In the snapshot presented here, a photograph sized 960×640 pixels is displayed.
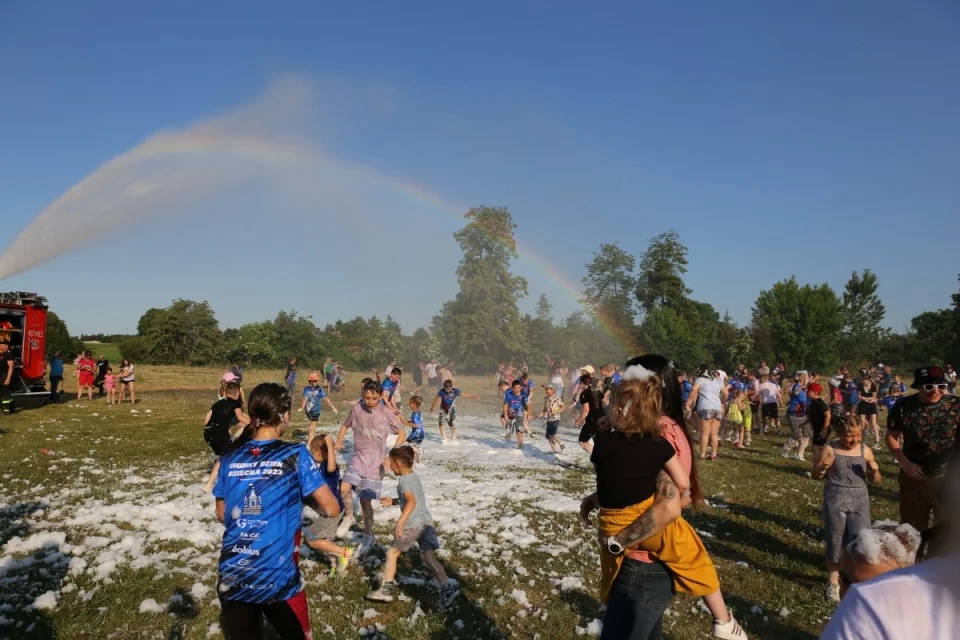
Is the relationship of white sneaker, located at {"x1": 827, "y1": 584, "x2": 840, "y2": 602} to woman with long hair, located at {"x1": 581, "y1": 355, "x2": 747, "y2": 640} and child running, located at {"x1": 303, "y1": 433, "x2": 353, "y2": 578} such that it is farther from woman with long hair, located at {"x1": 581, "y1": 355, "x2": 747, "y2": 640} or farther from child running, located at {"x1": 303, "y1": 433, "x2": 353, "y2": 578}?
child running, located at {"x1": 303, "y1": 433, "x2": 353, "y2": 578}

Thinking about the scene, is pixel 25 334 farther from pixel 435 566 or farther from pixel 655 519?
pixel 655 519

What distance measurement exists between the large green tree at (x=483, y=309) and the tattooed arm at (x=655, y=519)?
54108 mm

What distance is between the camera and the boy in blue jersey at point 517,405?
16.5 m

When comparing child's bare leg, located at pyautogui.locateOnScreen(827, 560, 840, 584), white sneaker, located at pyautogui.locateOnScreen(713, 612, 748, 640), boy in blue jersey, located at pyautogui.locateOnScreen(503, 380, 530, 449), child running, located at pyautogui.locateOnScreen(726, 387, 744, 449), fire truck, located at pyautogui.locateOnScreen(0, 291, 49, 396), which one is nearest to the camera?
white sneaker, located at pyautogui.locateOnScreen(713, 612, 748, 640)

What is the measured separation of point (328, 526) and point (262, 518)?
3605 millimetres

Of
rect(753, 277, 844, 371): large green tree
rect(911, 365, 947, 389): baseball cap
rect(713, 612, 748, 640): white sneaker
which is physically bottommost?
rect(713, 612, 748, 640): white sneaker

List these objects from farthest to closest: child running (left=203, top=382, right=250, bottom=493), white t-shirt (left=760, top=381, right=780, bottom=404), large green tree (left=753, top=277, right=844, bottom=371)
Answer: large green tree (left=753, top=277, right=844, bottom=371) → white t-shirt (left=760, top=381, right=780, bottom=404) → child running (left=203, top=382, right=250, bottom=493)

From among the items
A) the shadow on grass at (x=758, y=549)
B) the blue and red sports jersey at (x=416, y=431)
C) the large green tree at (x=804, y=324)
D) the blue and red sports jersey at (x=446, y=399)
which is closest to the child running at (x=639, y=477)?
the shadow on grass at (x=758, y=549)

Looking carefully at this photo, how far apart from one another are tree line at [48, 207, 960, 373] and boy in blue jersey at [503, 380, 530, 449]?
38147 mm

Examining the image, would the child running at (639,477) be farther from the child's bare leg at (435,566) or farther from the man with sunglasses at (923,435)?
the man with sunglasses at (923,435)

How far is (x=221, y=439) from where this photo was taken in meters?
9.48

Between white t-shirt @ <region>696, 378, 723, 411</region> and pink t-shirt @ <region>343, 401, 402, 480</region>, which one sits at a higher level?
white t-shirt @ <region>696, 378, 723, 411</region>

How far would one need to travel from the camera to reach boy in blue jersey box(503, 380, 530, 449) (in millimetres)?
16547

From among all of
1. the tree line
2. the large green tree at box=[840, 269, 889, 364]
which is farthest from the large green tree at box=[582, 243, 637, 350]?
the large green tree at box=[840, 269, 889, 364]
